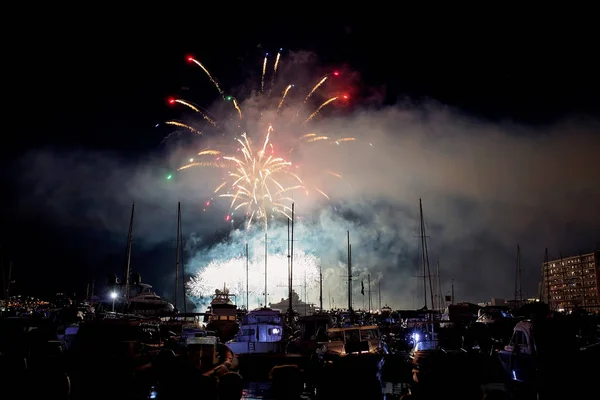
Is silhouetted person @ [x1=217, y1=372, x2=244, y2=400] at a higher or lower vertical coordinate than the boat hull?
higher

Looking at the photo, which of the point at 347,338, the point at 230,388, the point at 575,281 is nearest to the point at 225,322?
the point at 347,338

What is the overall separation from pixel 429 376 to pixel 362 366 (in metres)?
3.57

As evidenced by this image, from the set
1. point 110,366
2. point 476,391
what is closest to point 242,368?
point 110,366

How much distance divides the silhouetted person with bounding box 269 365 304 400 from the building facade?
14985 centimetres

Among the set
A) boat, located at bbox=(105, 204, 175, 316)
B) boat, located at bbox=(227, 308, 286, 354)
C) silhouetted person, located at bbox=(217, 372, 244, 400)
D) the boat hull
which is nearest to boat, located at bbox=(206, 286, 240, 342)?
boat, located at bbox=(227, 308, 286, 354)

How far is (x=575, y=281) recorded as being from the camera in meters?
162

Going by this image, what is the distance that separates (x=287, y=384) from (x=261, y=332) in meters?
22.2

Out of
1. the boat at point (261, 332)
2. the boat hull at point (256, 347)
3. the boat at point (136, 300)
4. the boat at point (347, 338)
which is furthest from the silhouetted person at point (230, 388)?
the boat at point (136, 300)

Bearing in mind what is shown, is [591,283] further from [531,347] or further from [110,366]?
[110,366]

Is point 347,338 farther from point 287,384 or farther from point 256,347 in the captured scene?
point 287,384

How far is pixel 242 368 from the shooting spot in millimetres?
26453

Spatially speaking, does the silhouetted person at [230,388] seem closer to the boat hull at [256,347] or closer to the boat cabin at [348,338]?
the boat cabin at [348,338]

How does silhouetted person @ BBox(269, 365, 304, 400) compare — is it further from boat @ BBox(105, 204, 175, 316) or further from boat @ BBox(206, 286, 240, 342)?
boat @ BBox(105, 204, 175, 316)

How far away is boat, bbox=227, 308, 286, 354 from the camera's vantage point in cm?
3250
